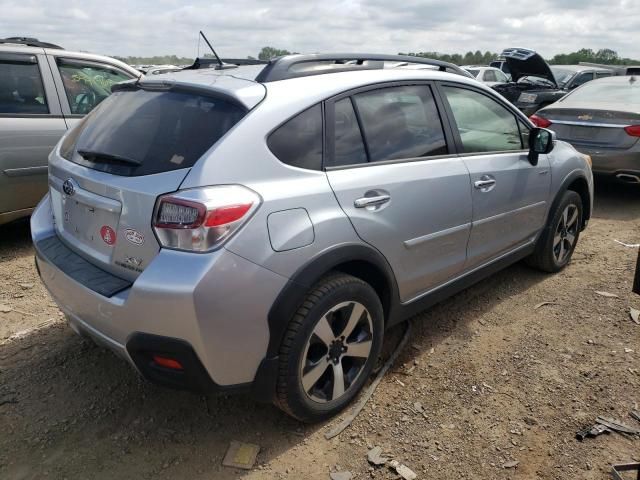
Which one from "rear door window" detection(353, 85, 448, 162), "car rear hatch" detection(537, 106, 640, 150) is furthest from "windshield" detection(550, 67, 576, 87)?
"rear door window" detection(353, 85, 448, 162)

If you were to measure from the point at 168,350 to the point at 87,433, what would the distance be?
838 mm

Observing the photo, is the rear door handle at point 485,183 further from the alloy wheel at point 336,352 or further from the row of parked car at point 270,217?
the alloy wheel at point 336,352

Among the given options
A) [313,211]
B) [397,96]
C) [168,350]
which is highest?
[397,96]

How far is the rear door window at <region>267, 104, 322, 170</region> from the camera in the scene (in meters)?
2.35

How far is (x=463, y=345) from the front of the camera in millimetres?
3379

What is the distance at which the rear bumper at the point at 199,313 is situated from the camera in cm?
204

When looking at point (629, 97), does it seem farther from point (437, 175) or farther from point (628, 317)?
point (437, 175)

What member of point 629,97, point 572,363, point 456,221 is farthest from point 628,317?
point 629,97

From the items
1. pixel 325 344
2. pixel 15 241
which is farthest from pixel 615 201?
pixel 15 241

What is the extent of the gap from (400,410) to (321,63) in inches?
71.6

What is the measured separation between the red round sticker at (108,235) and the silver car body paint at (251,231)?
34 mm

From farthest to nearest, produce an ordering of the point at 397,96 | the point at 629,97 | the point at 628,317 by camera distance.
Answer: the point at 629,97
the point at 628,317
the point at 397,96

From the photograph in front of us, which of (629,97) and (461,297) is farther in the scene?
(629,97)

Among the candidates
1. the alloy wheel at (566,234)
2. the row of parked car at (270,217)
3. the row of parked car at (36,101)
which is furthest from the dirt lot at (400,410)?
the row of parked car at (36,101)
